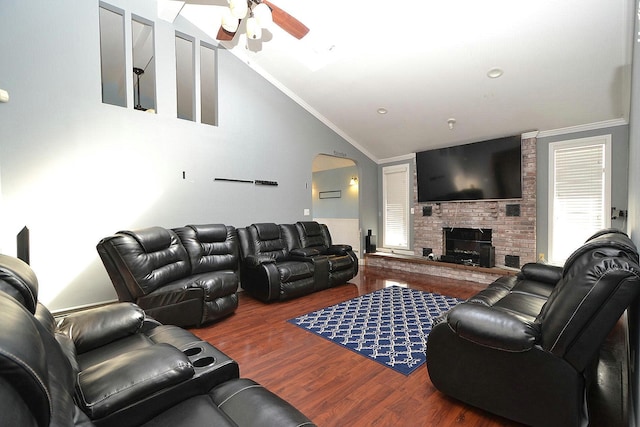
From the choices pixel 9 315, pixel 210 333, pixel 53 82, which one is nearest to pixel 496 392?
pixel 9 315

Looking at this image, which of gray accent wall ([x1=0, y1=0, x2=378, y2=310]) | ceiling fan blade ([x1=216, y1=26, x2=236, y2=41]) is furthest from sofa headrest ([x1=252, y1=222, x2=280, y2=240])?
ceiling fan blade ([x1=216, y1=26, x2=236, y2=41])

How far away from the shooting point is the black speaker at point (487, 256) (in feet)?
16.6

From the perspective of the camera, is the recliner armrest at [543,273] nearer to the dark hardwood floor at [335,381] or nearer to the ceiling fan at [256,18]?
the dark hardwood floor at [335,381]

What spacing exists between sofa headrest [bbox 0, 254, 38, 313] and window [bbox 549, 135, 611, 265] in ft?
20.2

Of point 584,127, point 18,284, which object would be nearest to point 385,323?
point 18,284

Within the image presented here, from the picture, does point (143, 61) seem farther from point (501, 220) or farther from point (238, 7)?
point (501, 220)

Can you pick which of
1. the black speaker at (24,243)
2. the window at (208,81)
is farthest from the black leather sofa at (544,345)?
the window at (208,81)

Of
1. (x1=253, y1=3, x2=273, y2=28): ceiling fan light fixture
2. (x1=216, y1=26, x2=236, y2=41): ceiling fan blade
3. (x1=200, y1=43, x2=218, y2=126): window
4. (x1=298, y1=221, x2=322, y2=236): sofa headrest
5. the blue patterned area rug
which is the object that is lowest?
the blue patterned area rug

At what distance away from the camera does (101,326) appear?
5.59 feet

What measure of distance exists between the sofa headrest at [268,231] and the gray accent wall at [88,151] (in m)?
0.32

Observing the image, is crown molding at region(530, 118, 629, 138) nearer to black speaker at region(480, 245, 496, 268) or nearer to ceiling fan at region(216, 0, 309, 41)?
black speaker at region(480, 245, 496, 268)

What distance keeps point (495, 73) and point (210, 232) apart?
4.39 meters

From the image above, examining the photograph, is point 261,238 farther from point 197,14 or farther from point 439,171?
point 439,171

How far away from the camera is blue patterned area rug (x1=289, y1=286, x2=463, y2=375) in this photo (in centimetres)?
253
